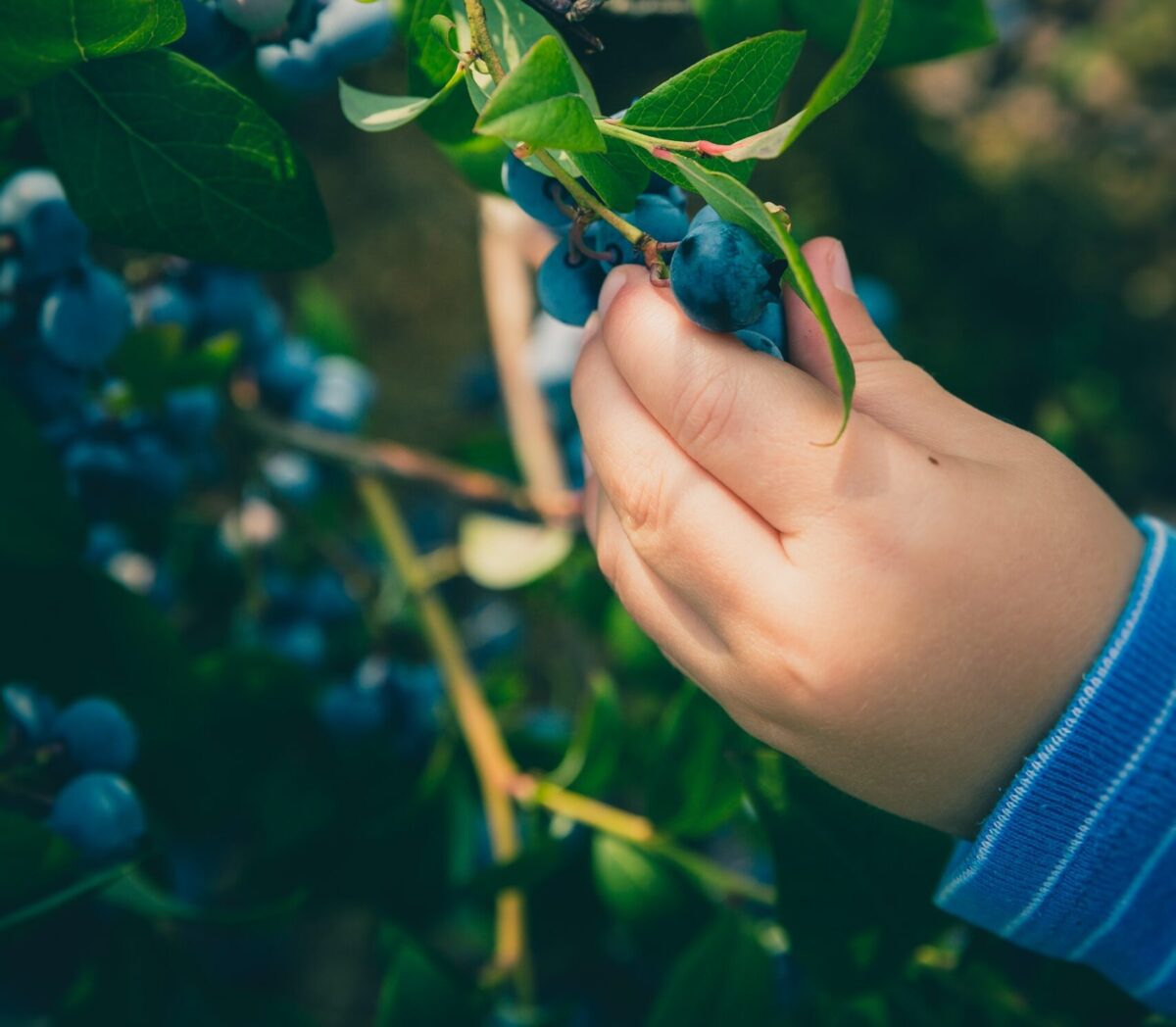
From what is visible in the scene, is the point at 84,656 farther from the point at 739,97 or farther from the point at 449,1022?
the point at 739,97

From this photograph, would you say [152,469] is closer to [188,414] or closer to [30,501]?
[188,414]

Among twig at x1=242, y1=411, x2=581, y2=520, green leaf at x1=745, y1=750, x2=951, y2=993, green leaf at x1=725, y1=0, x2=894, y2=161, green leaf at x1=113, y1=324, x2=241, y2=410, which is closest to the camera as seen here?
green leaf at x1=725, y1=0, x2=894, y2=161

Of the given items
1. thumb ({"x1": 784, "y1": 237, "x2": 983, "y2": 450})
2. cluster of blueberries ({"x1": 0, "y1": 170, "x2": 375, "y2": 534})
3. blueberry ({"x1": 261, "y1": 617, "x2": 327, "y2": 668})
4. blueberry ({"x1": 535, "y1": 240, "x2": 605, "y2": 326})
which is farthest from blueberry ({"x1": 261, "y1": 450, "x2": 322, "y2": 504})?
thumb ({"x1": 784, "y1": 237, "x2": 983, "y2": 450})

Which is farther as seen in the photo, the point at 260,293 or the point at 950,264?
the point at 950,264

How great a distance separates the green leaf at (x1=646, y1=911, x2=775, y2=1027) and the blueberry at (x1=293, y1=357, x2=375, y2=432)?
61 cm

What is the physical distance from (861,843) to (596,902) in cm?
41

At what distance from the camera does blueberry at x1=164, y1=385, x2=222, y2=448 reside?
34.0 inches

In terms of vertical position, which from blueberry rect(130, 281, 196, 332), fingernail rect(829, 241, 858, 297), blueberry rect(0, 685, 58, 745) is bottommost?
blueberry rect(0, 685, 58, 745)

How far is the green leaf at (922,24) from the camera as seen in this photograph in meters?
0.66

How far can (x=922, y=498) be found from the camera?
1.53 feet

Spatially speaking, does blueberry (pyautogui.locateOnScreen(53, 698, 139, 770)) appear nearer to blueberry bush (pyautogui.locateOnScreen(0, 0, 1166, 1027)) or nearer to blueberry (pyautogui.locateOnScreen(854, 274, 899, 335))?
blueberry bush (pyautogui.locateOnScreen(0, 0, 1166, 1027))

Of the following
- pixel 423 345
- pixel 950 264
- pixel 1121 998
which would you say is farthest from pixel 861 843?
pixel 950 264

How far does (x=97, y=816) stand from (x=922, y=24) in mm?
738

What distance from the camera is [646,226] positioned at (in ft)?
1.69
